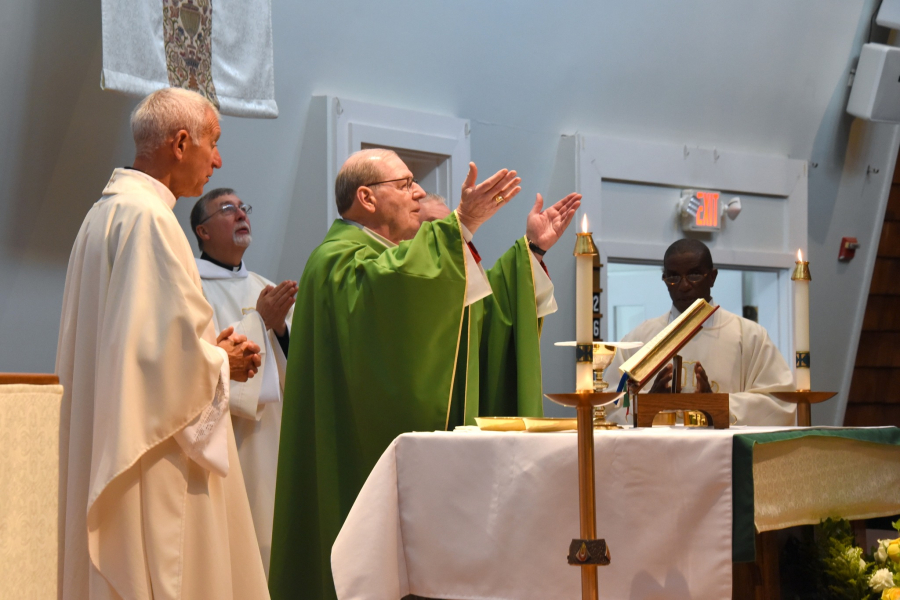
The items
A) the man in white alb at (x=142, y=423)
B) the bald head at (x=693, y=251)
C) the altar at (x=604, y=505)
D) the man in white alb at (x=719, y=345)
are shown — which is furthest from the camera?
the bald head at (x=693, y=251)

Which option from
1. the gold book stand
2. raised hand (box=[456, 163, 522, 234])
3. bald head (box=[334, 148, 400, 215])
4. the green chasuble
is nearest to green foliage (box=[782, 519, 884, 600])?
the gold book stand

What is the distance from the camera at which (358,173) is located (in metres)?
3.59

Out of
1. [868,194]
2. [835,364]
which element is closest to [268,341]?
[835,364]

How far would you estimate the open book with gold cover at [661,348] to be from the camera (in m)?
2.19

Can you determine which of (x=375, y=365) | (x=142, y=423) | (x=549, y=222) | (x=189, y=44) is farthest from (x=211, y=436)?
(x=189, y=44)

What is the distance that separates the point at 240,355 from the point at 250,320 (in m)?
1.52

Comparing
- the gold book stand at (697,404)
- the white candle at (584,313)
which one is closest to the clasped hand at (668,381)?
the gold book stand at (697,404)

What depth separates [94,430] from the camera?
2479mm

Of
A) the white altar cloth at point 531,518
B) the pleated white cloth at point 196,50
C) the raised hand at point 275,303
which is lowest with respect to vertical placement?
the white altar cloth at point 531,518

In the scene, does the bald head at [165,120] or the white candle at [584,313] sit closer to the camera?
the white candle at [584,313]

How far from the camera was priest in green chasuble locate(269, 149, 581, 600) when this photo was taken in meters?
2.96

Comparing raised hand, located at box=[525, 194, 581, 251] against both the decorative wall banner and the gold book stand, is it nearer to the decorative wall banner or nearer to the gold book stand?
the gold book stand

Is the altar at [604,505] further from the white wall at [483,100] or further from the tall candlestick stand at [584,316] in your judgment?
the white wall at [483,100]

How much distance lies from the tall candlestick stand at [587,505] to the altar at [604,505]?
258 mm
